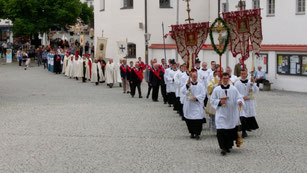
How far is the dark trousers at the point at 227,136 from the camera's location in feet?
41.5

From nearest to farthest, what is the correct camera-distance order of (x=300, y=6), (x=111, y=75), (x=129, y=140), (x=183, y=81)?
(x=129, y=140) → (x=183, y=81) → (x=111, y=75) → (x=300, y=6)

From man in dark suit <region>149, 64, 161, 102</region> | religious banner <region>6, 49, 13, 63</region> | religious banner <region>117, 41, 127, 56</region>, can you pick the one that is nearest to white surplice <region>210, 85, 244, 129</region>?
man in dark suit <region>149, 64, 161, 102</region>

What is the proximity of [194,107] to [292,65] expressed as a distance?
15.2 metres

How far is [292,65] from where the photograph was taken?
2884 centimetres

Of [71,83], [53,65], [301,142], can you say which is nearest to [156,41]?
[53,65]

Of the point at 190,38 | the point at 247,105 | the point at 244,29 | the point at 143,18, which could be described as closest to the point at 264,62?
the point at 190,38

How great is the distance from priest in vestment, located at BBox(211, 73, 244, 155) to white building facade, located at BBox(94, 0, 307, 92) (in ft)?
52.4

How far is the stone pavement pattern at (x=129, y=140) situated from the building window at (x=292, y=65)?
11.0 ft

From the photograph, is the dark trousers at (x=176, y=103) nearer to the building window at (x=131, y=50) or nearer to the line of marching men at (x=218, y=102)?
the line of marching men at (x=218, y=102)

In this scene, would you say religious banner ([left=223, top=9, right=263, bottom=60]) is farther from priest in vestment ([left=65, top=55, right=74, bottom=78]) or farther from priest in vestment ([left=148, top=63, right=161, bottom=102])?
priest in vestment ([left=65, top=55, right=74, bottom=78])

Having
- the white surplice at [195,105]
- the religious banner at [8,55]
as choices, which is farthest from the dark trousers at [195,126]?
the religious banner at [8,55]

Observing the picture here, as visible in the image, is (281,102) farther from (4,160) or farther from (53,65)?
(53,65)

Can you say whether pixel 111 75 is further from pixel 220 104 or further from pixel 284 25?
pixel 220 104

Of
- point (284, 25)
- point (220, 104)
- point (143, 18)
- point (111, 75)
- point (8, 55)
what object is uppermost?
point (143, 18)
